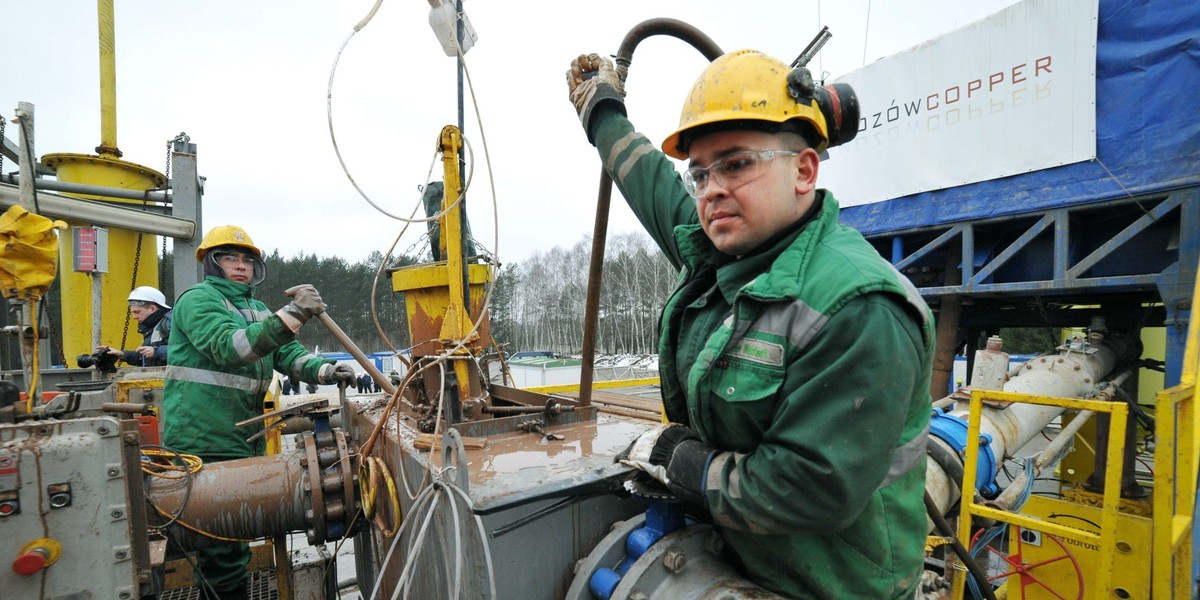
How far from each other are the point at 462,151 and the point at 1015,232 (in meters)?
5.55

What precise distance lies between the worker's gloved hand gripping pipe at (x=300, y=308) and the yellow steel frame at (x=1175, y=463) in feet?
13.4

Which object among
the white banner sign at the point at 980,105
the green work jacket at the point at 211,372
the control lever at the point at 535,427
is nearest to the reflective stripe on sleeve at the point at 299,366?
the green work jacket at the point at 211,372

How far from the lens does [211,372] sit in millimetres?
3293

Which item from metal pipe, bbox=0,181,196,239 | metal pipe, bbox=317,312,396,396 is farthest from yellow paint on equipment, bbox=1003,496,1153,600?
metal pipe, bbox=0,181,196,239

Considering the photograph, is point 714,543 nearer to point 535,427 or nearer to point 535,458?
point 535,458

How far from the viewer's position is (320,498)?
2531 mm

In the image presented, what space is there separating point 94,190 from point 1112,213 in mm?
9467

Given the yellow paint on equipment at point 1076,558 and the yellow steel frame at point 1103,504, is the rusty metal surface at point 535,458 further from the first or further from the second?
the yellow paint on equipment at point 1076,558

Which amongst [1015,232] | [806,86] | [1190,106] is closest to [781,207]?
[806,86]

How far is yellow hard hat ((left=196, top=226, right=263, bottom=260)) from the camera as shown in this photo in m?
3.55

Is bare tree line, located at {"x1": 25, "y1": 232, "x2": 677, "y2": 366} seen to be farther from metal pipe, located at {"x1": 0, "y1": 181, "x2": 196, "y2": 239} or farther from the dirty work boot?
the dirty work boot

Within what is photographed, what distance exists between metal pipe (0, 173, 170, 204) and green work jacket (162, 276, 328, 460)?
3.16 metres

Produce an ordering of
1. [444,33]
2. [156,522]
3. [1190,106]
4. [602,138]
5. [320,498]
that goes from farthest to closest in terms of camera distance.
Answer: [1190,106]
[444,33]
[320,498]
[156,522]
[602,138]

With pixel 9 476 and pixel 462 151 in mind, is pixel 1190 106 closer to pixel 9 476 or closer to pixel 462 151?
pixel 462 151
